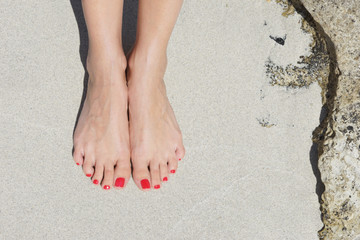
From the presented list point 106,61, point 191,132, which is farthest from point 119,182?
point 106,61

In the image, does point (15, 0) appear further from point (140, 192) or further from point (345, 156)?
point (345, 156)

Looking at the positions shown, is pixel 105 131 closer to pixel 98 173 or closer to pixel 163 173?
pixel 98 173

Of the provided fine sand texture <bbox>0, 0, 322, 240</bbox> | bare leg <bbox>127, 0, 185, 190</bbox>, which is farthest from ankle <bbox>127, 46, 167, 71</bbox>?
fine sand texture <bbox>0, 0, 322, 240</bbox>

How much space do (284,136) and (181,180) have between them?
53cm

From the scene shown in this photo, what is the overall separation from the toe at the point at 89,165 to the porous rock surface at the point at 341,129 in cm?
103

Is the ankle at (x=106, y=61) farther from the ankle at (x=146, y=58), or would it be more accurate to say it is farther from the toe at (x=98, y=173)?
the toe at (x=98, y=173)

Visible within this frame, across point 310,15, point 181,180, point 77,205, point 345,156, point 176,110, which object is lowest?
point 77,205

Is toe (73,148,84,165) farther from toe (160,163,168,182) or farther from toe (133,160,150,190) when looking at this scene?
toe (160,163,168,182)

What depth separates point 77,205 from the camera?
1839mm

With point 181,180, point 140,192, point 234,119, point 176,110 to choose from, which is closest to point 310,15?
point 234,119

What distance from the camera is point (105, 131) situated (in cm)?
184

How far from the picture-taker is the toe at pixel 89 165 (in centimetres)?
185

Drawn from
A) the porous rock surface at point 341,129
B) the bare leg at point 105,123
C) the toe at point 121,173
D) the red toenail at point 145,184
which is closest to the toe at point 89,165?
the bare leg at point 105,123

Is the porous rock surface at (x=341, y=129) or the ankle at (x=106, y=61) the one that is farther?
the porous rock surface at (x=341, y=129)
